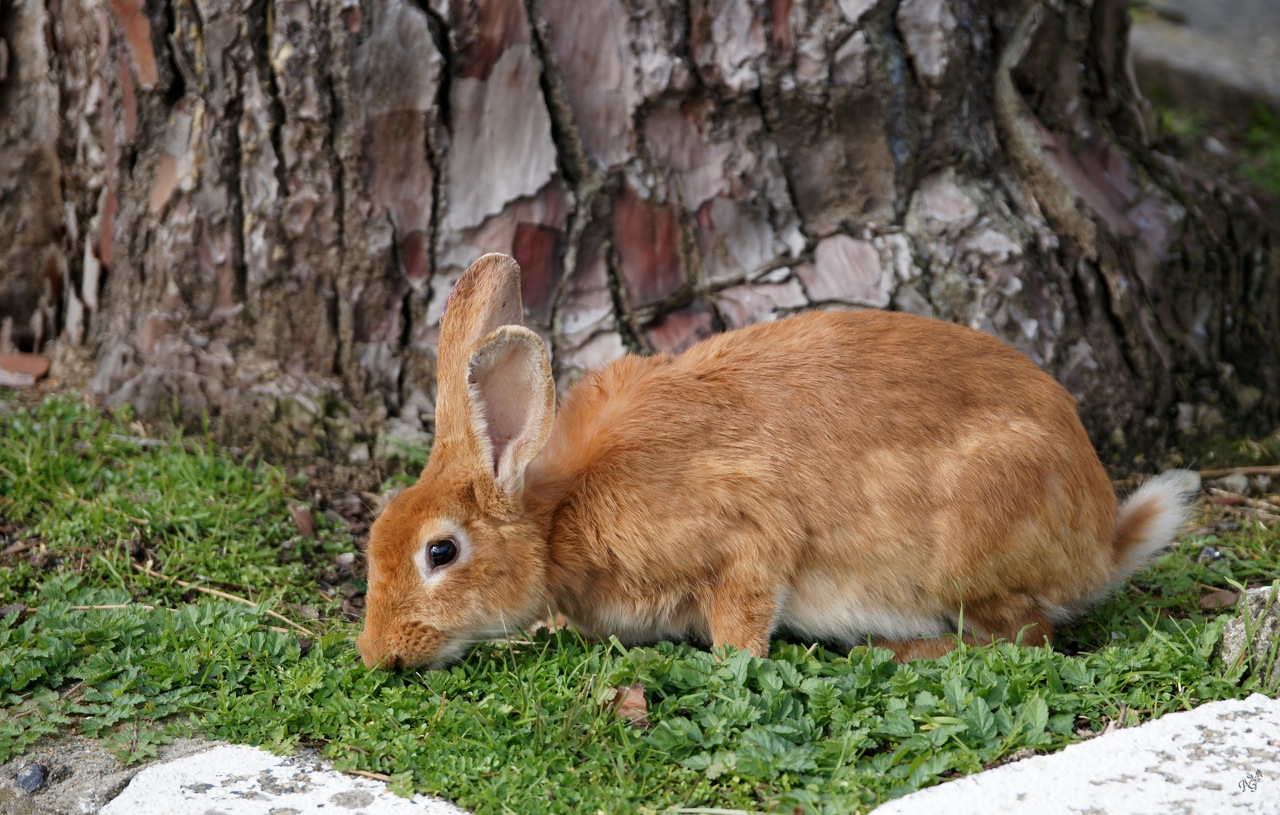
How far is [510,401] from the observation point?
12.4 ft

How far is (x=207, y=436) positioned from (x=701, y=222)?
2295 mm

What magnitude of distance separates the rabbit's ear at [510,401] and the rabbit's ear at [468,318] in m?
0.16

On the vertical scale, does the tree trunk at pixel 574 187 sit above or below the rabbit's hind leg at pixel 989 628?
above

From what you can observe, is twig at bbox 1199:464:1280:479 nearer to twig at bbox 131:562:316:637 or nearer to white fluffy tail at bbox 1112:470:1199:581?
white fluffy tail at bbox 1112:470:1199:581

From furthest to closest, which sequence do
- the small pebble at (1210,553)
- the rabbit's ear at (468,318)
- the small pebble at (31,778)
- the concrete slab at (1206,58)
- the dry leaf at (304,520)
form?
the concrete slab at (1206,58) → the dry leaf at (304,520) → the small pebble at (1210,553) → the rabbit's ear at (468,318) → the small pebble at (31,778)

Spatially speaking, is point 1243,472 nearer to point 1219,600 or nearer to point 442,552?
point 1219,600

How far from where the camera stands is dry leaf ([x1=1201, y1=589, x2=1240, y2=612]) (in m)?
4.21

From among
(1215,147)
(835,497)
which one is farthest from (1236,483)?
(1215,147)

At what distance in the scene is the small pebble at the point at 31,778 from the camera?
3250 millimetres

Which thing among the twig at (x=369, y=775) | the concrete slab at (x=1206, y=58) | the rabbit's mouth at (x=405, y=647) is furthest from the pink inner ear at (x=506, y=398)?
the concrete slab at (x=1206, y=58)

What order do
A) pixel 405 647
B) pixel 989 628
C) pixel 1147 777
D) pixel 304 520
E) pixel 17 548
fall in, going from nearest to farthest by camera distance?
pixel 1147 777 → pixel 405 647 → pixel 989 628 → pixel 17 548 → pixel 304 520

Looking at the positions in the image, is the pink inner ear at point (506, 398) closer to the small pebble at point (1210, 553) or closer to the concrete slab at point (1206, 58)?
the small pebble at point (1210, 553)

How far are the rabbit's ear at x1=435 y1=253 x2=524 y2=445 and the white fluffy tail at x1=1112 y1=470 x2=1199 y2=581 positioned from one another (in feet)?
7.26

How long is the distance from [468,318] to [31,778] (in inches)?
71.2
